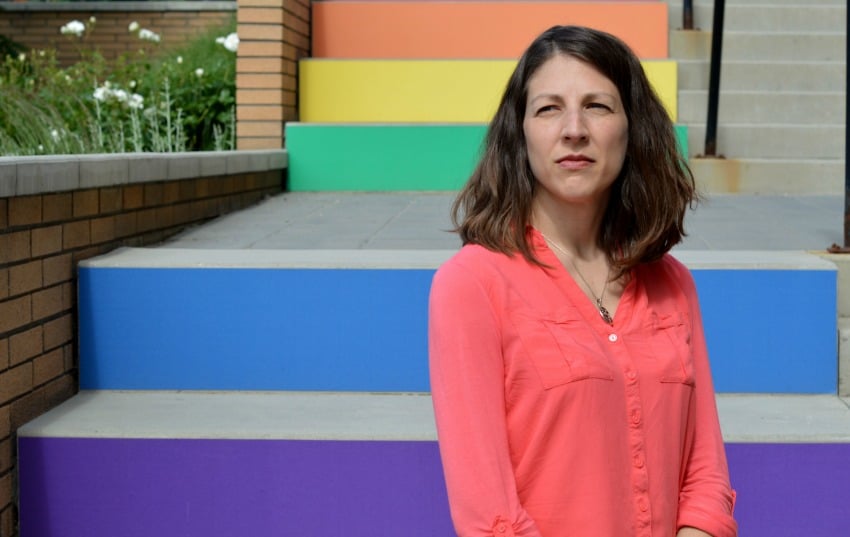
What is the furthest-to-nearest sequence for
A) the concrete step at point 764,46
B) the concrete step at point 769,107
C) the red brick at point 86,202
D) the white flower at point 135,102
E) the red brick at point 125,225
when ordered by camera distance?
the concrete step at point 764,46, the concrete step at point 769,107, the white flower at point 135,102, the red brick at point 125,225, the red brick at point 86,202

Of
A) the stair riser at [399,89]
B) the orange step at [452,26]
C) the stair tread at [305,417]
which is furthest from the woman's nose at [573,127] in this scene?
the orange step at [452,26]

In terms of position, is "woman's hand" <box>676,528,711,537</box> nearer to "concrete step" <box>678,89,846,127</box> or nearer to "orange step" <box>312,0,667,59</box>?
"concrete step" <box>678,89,846,127</box>

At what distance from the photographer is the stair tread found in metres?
2.69

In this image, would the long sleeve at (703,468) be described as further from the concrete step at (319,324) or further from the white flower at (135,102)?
the white flower at (135,102)

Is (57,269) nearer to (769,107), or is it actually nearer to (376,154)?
(376,154)

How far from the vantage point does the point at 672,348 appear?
1.56 meters

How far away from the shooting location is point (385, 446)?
8.78 feet

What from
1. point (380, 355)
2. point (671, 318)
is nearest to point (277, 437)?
point (380, 355)

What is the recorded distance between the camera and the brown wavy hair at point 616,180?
1.54m

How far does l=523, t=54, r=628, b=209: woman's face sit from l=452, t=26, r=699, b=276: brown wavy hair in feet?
0.06

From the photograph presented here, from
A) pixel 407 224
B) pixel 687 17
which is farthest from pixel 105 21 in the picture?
pixel 407 224

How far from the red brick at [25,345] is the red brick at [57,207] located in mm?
291

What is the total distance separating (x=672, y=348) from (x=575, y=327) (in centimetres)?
15

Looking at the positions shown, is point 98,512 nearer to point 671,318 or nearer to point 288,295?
point 288,295
